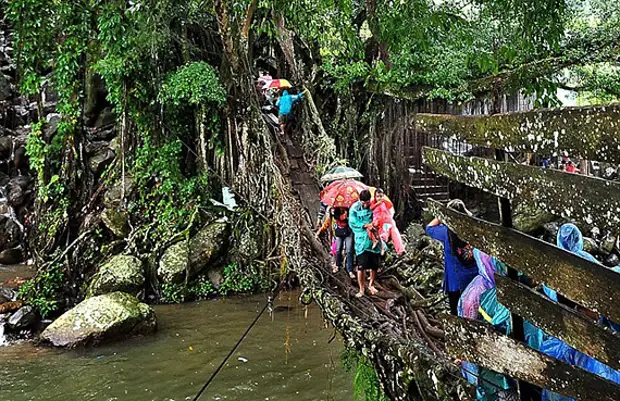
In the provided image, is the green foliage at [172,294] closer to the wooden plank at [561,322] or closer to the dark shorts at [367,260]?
the dark shorts at [367,260]

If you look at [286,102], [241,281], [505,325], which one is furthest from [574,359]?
[286,102]

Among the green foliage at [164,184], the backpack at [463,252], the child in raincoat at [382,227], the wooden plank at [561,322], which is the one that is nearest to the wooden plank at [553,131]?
the wooden plank at [561,322]

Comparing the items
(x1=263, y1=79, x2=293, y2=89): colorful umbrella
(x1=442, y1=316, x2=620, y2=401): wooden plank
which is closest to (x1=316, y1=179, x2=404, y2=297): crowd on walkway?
(x1=442, y1=316, x2=620, y2=401): wooden plank

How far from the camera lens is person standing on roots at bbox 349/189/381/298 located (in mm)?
4410

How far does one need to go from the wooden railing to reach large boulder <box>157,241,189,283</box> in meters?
7.22

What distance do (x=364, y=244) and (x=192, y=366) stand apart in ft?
9.48

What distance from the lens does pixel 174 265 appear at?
28.1ft

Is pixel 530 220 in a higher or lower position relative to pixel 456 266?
lower

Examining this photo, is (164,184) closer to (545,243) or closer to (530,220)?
(530,220)

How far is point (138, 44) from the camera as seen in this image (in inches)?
327

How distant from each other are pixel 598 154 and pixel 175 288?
795cm

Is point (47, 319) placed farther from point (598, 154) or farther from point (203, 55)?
point (598, 154)

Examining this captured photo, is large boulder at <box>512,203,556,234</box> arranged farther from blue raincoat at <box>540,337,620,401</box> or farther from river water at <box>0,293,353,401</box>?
blue raincoat at <box>540,337,620,401</box>

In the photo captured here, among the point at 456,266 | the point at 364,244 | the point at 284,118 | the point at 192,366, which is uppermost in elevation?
the point at 284,118
